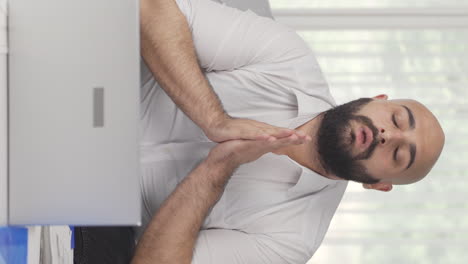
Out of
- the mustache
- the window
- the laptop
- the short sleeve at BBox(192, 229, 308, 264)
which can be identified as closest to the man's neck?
the mustache

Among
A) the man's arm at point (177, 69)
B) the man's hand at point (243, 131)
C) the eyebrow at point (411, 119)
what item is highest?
the man's arm at point (177, 69)

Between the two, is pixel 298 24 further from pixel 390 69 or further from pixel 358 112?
pixel 358 112

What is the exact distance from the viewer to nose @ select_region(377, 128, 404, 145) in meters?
1.37

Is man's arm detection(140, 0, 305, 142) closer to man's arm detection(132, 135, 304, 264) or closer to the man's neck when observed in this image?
man's arm detection(132, 135, 304, 264)

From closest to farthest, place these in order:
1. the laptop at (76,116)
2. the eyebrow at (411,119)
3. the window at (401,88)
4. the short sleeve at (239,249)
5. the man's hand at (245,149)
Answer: the laptop at (76,116)
the man's hand at (245,149)
the short sleeve at (239,249)
the eyebrow at (411,119)
the window at (401,88)

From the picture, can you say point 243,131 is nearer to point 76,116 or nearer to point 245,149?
point 245,149

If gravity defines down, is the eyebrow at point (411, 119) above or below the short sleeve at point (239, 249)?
above

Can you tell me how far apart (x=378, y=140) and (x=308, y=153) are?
20 cm

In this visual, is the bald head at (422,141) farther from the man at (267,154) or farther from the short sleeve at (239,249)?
the short sleeve at (239,249)

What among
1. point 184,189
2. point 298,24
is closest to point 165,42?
point 184,189

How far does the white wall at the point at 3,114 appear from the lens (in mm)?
807

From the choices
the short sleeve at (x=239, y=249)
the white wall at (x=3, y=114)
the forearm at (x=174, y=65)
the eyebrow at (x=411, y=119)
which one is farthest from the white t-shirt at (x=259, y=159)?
the white wall at (x=3, y=114)

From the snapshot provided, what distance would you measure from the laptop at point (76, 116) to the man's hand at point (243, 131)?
1.38ft

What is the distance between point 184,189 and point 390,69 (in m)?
Answer: 1.07
